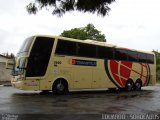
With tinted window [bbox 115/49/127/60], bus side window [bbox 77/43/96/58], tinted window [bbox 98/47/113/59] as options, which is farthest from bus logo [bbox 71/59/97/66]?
tinted window [bbox 115/49/127/60]

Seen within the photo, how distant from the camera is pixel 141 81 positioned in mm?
27438

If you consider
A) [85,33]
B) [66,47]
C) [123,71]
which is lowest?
[123,71]

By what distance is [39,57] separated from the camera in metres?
19.2

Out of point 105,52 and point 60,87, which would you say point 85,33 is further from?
point 60,87

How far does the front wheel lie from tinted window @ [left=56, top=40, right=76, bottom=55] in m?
1.68

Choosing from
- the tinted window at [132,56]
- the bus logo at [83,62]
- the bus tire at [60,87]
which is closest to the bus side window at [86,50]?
the bus logo at [83,62]

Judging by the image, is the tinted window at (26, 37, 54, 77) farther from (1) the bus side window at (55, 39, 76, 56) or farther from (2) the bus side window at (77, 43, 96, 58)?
(2) the bus side window at (77, 43, 96, 58)

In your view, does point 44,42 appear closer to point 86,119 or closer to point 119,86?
point 119,86

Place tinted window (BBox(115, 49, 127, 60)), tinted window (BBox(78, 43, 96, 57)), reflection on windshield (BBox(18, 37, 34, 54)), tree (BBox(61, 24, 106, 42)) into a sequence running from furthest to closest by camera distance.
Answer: tree (BBox(61, 24, 106, 42)) < tinted window (BBox(115, 49, 127, 60)) < tinted window (BBox(78, 43, 96, 57)) < reflection on windshield (BBox(18, 37, 34, 54))

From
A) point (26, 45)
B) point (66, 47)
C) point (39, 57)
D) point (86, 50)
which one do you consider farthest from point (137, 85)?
point (26, 45)

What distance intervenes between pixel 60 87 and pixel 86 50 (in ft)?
10.0

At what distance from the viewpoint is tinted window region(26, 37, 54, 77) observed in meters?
19.0

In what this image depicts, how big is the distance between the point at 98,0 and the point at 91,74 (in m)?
12.2

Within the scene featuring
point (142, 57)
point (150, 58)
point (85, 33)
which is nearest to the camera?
point (142, 57)
